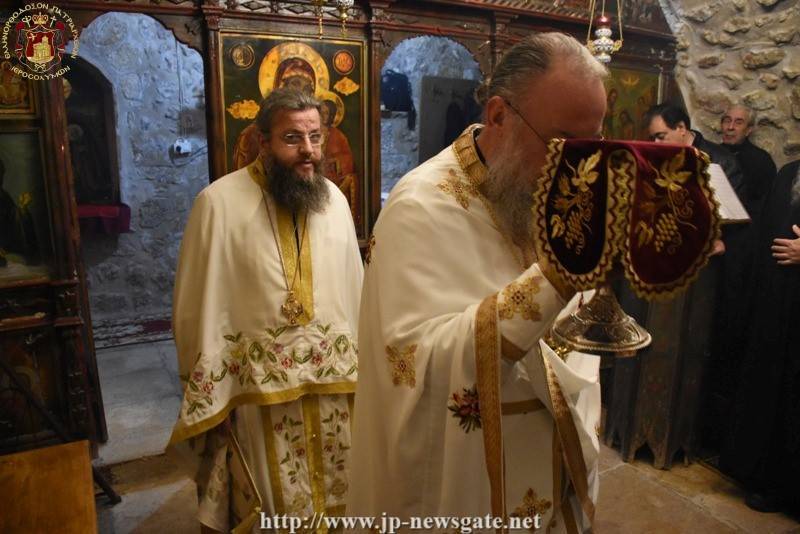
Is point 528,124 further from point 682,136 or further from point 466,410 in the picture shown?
point 682,136

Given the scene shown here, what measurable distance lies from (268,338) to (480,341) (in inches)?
57.5

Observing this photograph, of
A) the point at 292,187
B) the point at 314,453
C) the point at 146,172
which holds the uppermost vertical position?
the point at 292,187

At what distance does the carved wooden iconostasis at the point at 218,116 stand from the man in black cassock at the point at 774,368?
8.05 ft

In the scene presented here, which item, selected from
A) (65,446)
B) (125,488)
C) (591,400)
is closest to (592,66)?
(591,400)

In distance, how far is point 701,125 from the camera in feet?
18.7

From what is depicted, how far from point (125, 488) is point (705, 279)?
12.5ft

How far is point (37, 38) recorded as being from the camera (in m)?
3.44

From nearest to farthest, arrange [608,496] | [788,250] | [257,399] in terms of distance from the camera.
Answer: [257,399] < [788,250] < [608,496]

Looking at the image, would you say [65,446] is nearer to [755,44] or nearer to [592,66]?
[592,66]

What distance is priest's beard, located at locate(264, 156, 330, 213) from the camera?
2.72 metres

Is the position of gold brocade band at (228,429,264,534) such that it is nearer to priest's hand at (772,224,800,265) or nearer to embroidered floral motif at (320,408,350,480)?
embroidered floral motif at (320,408,350,480)

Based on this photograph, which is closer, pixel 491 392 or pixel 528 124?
pixel 491 392

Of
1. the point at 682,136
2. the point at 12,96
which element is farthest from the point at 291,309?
the point at 682,136

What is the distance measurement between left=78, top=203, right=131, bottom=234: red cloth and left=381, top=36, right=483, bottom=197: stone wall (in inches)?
120
